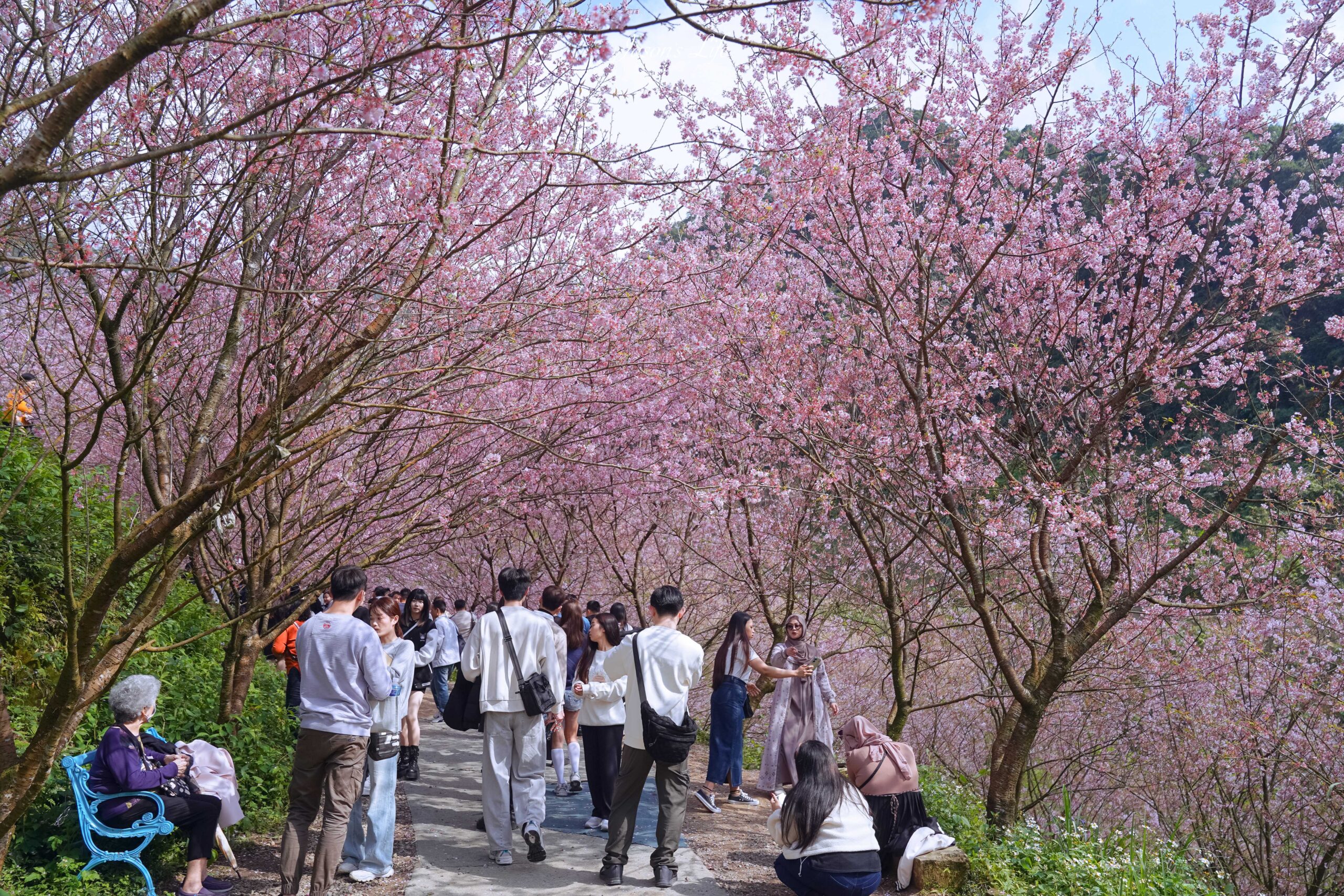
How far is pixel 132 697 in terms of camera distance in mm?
4820

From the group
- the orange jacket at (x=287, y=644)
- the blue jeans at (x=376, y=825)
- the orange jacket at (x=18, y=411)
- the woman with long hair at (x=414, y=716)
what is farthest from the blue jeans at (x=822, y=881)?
the orange jacket at (x=287, y=644)

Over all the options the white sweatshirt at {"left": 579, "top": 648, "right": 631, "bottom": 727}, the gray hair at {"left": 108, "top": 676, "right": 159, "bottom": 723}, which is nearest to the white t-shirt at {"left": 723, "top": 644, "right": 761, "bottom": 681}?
the white sweatshirt at {"left": 579, "top": 648, "right": 631, "bottom": 727}

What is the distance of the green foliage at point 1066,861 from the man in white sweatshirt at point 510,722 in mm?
2839

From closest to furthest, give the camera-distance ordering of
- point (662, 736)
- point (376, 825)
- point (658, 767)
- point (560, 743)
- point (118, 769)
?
point (118, 769), point (662, 736), point (376, 825), point (658, 767), point (560, 743)

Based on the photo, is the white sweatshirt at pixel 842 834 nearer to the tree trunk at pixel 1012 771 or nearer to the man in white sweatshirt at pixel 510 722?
the man in white sweatshirt at pixel 510 722

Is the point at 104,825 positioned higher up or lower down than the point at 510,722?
lower down

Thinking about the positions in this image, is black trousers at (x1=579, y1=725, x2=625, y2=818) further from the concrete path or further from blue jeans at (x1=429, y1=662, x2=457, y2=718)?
blue jeans at (x1=429, y1=662, x2=457, y2=718)

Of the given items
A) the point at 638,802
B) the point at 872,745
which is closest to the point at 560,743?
the point at 638,802

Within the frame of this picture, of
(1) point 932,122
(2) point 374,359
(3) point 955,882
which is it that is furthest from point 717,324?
(3) point 955,882

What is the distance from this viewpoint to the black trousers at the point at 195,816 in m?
4.98

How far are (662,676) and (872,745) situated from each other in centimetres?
149

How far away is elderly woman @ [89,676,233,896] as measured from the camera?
4809 mm

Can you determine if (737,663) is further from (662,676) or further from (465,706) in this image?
(465,706)

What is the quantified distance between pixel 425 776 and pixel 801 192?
640 cm
